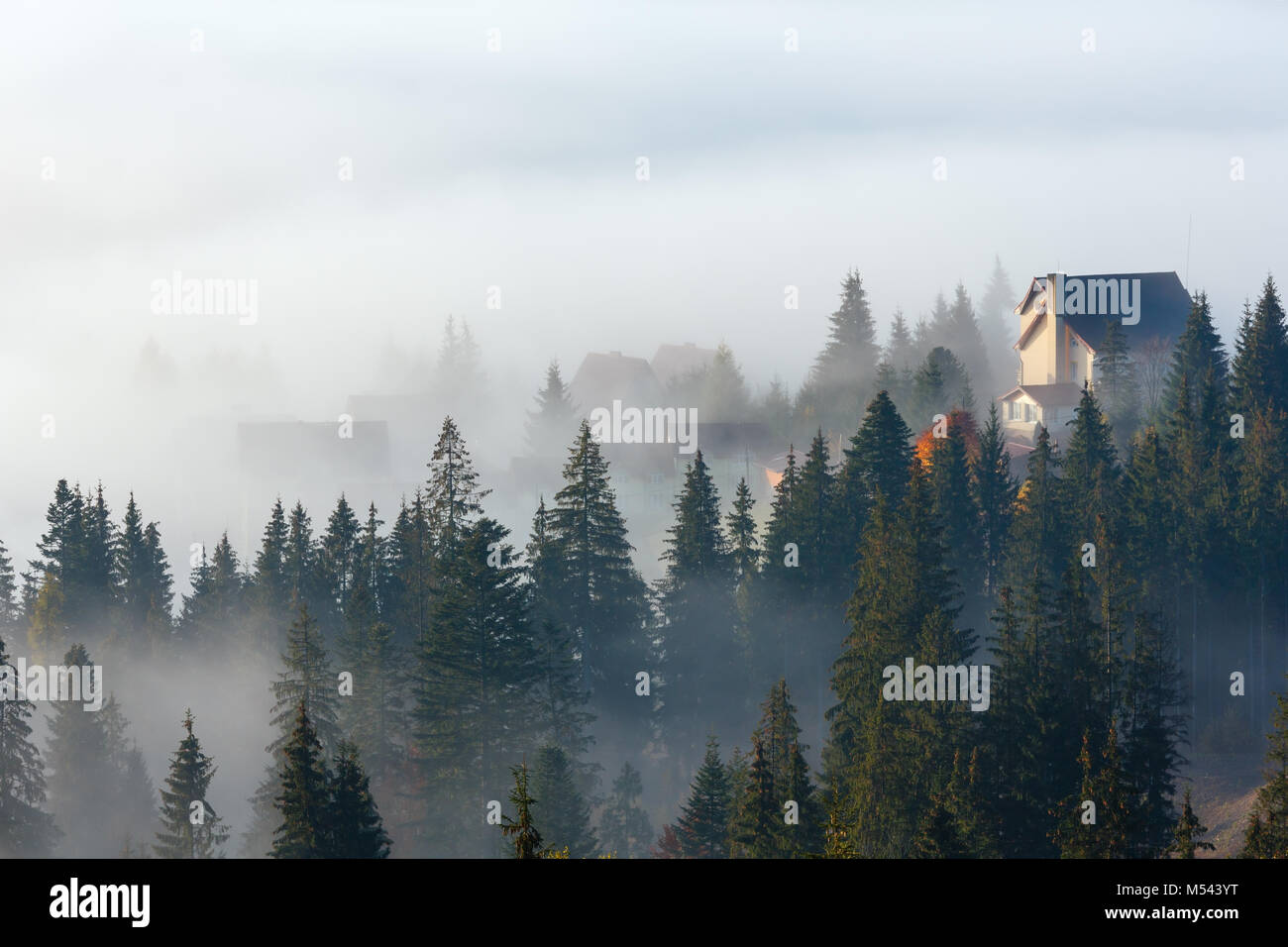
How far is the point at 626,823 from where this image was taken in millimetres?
51844

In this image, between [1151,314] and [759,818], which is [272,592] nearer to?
[759,818]

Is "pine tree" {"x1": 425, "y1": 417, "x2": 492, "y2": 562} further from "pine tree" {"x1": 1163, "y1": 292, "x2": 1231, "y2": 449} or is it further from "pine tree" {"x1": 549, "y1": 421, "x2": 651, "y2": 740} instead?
"pine tree" {"x1": 1163, "y1": 292, "x2": 1231, "y2": 449}

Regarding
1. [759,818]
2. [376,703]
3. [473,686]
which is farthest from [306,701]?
[759,818]

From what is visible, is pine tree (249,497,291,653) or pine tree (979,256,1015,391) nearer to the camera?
pine tree (249,497,291,653)

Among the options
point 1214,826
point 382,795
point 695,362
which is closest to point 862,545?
point 1214,826

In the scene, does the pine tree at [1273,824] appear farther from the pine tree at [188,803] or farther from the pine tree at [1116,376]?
the pine tree at [1116,376]

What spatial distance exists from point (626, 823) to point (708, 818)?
1297cm

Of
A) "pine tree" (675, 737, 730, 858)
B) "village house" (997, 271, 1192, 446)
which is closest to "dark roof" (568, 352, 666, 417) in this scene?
"village house" (997, 271, 1192, 446)

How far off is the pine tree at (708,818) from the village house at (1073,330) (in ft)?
175

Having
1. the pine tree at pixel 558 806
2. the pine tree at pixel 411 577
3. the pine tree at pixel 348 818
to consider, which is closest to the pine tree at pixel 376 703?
the pine tree at pixel 411 577

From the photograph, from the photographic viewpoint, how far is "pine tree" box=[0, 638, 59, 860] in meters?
53.9

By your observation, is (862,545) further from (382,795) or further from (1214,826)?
(382,795)

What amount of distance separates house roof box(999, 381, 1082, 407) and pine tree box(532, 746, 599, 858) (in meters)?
53.2

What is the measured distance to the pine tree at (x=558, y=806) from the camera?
44.6 metres
